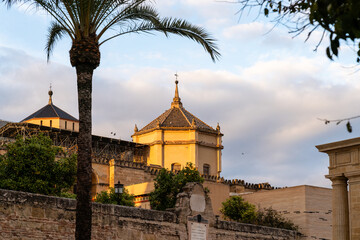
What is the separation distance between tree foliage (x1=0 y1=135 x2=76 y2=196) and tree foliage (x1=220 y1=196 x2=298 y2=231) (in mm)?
12142

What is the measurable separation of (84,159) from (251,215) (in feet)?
87.9

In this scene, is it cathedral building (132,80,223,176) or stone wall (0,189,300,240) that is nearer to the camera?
stone wall (0,189,300,240)

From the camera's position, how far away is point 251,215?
41.3 m

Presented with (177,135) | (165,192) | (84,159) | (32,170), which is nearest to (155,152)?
(177,135)

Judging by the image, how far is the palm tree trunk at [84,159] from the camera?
15.9 metres

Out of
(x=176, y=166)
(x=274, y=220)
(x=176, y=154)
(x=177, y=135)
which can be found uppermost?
(x=177, y=135)

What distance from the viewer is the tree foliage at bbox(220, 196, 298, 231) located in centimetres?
4088

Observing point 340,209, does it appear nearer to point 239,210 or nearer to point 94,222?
point 94,222

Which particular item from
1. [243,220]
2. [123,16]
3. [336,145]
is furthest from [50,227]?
[243,220]

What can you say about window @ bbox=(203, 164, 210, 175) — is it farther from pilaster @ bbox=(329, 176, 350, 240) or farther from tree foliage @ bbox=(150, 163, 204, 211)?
pilaster @ bbox=(329, 176, 350, 240)

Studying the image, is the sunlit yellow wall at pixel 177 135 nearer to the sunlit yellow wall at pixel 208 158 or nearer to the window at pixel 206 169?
the sunlit yellow wall at pixel 208 158

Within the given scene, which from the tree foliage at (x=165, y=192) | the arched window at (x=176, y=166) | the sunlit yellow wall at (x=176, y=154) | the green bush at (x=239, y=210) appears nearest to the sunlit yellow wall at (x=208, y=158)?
the sunlit yellow wall at (x=176, y=154)

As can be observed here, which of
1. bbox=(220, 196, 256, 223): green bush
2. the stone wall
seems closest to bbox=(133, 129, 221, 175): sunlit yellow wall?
bbox=(220, 196, 256, 223): green bush

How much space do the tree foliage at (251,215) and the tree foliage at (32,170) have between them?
12.1 meters
